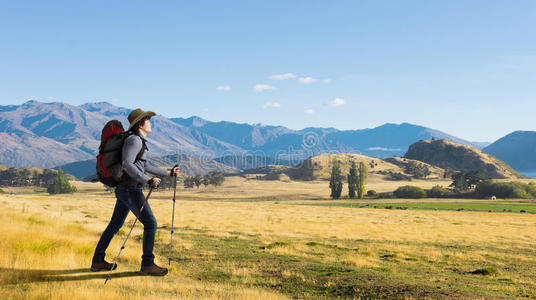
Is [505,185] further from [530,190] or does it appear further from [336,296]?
[336,296]

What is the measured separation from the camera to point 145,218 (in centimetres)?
868

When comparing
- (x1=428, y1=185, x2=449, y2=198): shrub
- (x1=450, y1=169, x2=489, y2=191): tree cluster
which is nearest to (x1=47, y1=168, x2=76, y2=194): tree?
(x1=428, y1=185, x2=449, y2=198): shrub

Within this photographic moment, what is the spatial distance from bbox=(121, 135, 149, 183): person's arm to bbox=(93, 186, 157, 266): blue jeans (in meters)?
0.49

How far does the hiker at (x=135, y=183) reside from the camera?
807 centimetres

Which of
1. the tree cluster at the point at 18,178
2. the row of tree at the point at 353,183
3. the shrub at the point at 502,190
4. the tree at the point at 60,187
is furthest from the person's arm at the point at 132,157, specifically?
the tree cluster at the point at 18,178

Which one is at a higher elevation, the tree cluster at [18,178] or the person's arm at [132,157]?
the person's arm at [132,157]

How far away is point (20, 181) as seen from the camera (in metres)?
196

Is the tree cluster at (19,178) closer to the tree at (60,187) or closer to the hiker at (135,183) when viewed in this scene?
the tree at (60,187)

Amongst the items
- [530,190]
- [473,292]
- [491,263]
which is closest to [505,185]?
[530,190]

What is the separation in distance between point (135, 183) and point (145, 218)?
89 cm

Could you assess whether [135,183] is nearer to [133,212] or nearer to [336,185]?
[133,212]

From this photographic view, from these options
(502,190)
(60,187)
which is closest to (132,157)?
(60,187)

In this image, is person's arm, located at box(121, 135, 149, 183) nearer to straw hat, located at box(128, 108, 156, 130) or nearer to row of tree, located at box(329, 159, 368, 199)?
straw hat, located at box(128, 108, 156, 130)

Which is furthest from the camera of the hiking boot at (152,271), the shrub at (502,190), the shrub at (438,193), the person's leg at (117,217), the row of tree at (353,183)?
the shrub at (438,193)
